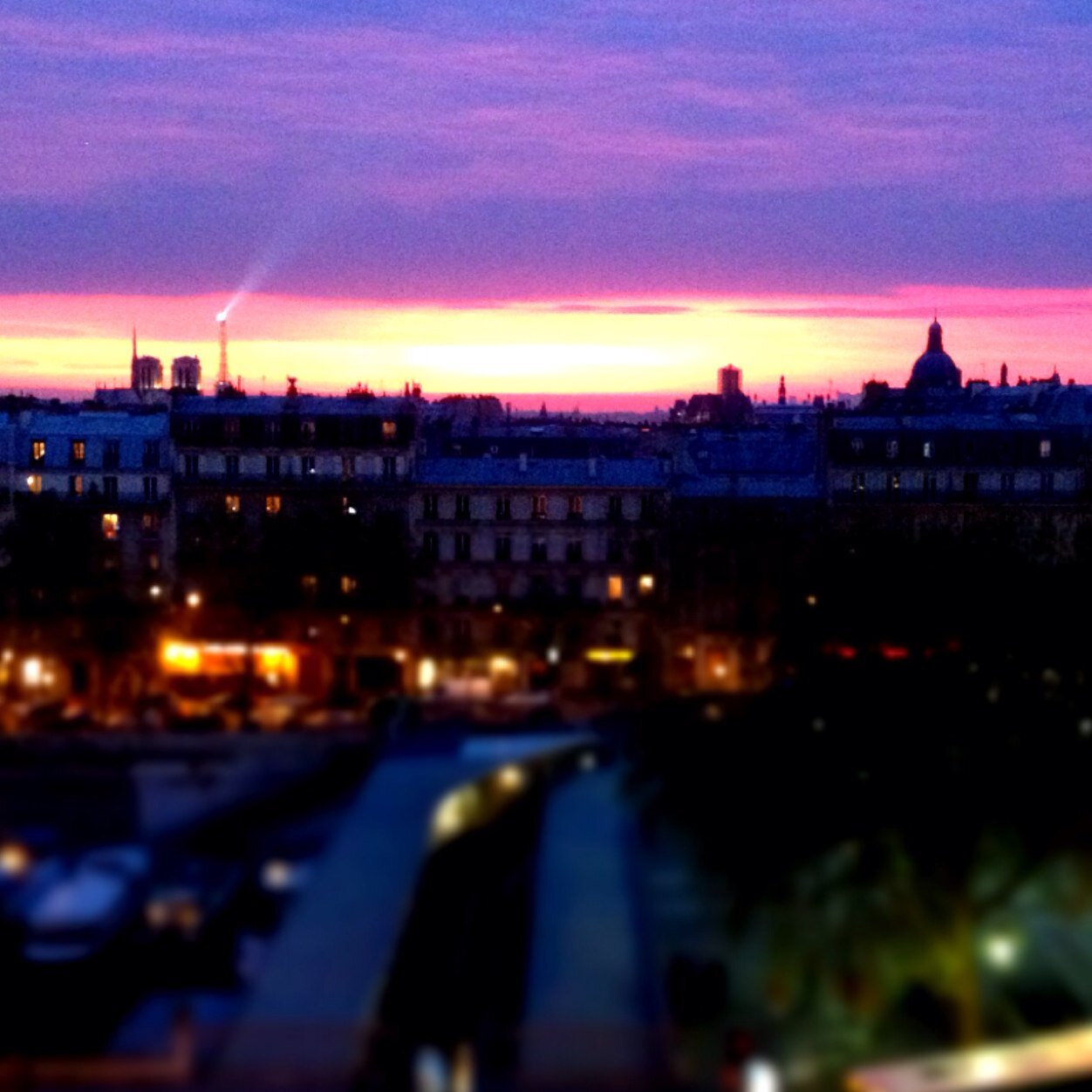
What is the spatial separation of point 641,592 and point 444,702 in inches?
394

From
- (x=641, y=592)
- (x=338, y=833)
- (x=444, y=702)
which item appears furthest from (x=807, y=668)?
(x=338, y=833)

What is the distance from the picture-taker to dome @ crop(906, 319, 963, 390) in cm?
5534

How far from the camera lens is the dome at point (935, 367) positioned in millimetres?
55344

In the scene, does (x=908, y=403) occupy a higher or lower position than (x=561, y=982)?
higher

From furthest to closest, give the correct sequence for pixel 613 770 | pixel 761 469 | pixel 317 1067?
pixel 761 469 < pixel 613 770 < pixel 317 1067

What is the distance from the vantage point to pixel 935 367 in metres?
56.2

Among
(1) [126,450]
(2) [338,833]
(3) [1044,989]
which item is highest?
(1) [126,450]

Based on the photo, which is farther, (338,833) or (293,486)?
(293,486)

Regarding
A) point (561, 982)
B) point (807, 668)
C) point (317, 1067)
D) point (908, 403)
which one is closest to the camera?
point (317, 1067)

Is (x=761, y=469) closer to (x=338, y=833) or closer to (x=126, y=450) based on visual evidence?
(x=126, y=450)

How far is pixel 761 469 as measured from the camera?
34156 millimetres

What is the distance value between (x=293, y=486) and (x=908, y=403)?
52.2ft

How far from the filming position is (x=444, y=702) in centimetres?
1762

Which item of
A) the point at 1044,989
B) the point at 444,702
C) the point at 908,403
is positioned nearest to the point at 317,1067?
the point at 1044,989
